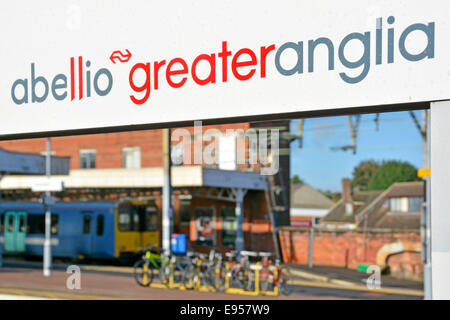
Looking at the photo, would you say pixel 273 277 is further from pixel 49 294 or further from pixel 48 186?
pixel 48 186

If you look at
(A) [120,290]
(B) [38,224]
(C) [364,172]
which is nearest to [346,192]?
(C) [364,172]

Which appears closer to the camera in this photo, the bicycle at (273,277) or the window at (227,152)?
the window at (227,152)

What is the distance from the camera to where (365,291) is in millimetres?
21531

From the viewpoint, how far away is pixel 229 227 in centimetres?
3469

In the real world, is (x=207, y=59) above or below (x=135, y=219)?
above

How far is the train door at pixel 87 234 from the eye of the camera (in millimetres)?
30609

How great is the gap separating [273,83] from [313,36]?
0.52 metres

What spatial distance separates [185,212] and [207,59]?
98.6 feet

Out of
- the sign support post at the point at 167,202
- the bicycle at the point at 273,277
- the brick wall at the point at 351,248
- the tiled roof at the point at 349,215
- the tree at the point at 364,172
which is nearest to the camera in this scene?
the bicycle at the point at 273,277

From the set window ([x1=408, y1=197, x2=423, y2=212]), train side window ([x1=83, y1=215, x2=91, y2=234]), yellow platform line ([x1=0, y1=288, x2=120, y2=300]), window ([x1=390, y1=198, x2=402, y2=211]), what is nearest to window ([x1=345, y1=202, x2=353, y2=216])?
window ([x1=390, y1=198, x2=402, y2=211])

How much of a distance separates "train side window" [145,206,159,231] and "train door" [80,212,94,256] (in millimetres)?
2546

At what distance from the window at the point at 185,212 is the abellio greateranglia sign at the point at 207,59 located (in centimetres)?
2849

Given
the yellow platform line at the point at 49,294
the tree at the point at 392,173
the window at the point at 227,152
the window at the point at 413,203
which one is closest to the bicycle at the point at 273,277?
the yellow platform line at the point at 49,294

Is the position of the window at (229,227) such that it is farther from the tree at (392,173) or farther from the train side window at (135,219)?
the tree at (392,173)
